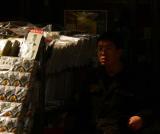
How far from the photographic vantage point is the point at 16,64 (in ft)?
12.6

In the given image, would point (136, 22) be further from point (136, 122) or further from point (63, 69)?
point (136, 122)

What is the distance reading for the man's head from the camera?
3.68 m

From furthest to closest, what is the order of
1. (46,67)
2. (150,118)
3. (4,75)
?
(46,67) → (4,75) → (150,118)

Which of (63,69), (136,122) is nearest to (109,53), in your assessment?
(136,122)

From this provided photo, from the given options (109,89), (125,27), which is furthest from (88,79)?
(125,27)

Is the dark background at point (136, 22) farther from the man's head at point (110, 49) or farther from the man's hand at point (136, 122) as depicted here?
the man's hand at point (136, 122)

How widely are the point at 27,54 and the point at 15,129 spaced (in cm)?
63

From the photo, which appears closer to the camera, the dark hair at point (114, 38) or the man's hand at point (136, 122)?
the man's hand at point (136, 122)

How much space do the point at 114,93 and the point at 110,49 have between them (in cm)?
33

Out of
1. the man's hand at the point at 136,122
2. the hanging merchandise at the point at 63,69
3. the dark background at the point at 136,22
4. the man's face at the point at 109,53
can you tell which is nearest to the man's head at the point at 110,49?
the man's face at the point at 109,53

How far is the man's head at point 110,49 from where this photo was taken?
3.68 meters

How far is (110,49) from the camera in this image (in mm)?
3684

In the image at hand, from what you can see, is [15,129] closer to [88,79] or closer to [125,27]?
[88,79]

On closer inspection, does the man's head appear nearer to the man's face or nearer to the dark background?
the man's face
